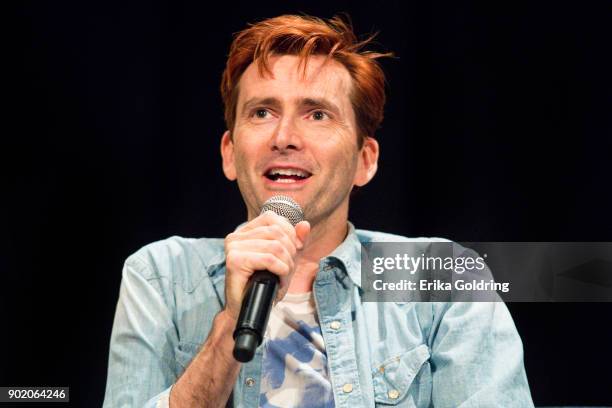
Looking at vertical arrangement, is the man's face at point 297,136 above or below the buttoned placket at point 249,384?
above

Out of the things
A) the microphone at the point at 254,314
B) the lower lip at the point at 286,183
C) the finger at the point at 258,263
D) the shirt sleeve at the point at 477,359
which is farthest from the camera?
the lower lip at the point at 286,183

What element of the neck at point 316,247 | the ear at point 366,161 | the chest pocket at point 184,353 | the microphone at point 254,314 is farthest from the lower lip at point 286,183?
the microphone at point 254,314

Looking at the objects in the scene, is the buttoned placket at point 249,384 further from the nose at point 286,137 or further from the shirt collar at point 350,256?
the nose at point 286,137

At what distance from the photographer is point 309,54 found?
5.72 ft

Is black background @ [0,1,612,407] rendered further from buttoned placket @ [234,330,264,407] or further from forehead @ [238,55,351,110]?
buttoned placket @ [234,330,264,407]

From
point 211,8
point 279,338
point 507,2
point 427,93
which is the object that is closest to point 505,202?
point 427,93

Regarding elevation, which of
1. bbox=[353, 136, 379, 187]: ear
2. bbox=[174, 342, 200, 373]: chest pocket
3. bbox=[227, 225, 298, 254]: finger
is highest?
bbox=[353, 136, 379, 187]: ear

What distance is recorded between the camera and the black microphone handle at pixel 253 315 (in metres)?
1.01

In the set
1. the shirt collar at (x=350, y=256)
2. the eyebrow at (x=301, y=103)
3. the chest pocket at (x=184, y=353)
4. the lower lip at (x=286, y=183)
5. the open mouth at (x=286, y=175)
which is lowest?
the chest pocket at (x=184, y=353)

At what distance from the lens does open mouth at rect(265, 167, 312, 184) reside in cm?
164

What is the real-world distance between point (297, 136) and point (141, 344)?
54 centimetres

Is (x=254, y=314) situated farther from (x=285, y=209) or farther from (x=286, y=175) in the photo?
(x=286, y=175)

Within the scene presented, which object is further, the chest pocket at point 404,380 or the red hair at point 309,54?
the red hair at point 309,54

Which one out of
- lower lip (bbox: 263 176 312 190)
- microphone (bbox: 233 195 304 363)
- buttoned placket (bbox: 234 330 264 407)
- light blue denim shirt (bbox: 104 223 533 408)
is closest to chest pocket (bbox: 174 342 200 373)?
light blue denim shirt (bbox: 104 223 533 408)
